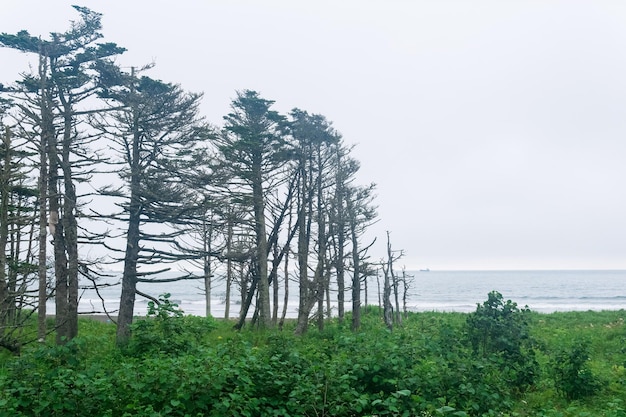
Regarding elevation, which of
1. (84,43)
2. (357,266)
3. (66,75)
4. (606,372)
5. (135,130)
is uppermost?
(84,43)

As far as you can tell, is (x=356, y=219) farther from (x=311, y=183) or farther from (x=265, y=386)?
(x=265, y=386)

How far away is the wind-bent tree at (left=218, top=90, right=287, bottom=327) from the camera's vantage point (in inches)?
826

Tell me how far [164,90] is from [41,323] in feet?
26.7

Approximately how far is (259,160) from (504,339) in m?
13.3

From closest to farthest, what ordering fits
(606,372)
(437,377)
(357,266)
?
1. (437,377)
2. (606,372)
3. (357,266)

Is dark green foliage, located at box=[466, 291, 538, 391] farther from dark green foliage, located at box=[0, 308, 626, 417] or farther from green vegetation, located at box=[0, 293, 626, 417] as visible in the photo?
dark green foliage, located at box=[0, 308, 626, 417]

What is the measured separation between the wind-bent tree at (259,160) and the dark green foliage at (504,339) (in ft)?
35.6

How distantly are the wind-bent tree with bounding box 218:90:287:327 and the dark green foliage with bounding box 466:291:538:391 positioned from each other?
1086cm

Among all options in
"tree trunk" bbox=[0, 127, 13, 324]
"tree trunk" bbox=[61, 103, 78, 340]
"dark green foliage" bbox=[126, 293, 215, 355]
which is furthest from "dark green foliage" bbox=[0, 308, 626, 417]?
"tree trunk" bbox=[61, 103, 78, 340]

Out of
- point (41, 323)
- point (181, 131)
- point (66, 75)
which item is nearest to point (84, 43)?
point (66, 75)

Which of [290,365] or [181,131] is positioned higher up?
[181,131]

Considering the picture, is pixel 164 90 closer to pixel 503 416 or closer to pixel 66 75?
pixel 66 75

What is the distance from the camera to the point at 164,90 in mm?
17062

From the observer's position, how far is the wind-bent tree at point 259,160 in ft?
68.8
